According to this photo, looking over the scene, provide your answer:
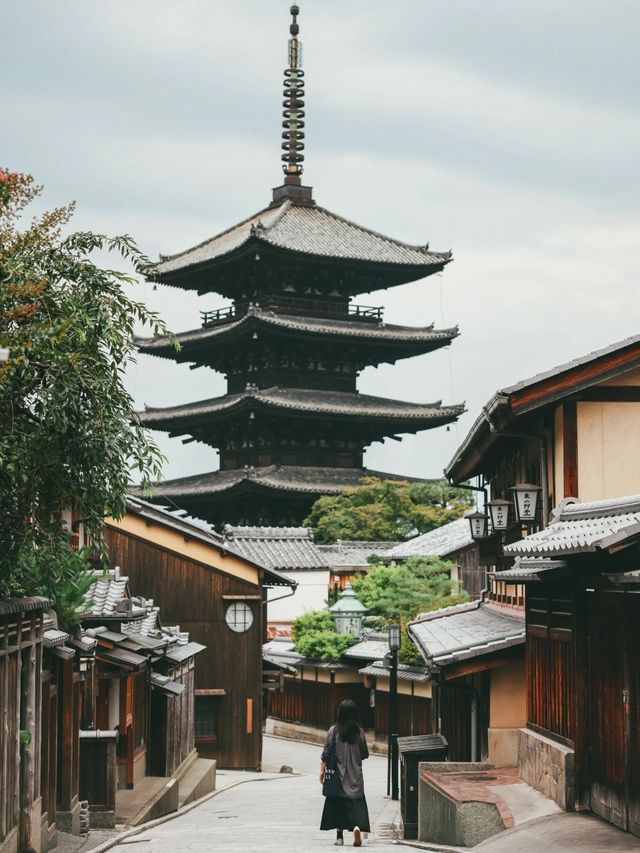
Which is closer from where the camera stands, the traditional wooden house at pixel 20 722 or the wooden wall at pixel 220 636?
the traditional wooden house at pixel 20 722

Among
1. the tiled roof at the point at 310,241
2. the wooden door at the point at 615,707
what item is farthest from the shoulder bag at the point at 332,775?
the tiled roof at the point at 310,241

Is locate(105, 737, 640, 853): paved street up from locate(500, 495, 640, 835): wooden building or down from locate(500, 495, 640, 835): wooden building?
down

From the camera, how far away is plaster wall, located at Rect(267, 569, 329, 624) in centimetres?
4878

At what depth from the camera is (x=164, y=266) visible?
57.1m

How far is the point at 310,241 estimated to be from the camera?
179 feet

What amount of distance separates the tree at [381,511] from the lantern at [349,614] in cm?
949

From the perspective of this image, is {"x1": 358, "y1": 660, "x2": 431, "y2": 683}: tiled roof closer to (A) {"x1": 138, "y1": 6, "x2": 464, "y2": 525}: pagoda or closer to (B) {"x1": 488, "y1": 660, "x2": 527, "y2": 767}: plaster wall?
(B) {"x1": 488, "y1": 660, "x2": 527, "y2": 767}: plaster wall

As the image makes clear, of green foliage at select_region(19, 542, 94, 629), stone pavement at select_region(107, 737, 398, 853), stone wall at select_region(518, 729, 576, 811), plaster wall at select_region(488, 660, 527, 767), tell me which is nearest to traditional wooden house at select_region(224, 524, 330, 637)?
stone pavement at select_region(107, 737, 398, 853)

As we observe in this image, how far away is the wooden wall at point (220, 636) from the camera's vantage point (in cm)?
3366

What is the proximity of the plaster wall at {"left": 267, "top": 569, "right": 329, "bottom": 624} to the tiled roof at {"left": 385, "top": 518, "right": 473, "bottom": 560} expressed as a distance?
2.69 m

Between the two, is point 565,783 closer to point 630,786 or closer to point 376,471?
point 630,786

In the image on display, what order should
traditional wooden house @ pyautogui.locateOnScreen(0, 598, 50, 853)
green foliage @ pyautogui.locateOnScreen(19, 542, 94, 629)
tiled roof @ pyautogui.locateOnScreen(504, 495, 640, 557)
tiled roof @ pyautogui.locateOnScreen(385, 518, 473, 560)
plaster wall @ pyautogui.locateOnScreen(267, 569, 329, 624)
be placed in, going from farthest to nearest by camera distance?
plaster wall @ pyautogui.locateOnScreen(267, 569, 329, 624) < tiled roof @ pyautogui.locateOnScreen(385, 518, 473, 560) < green foliage @ pyautogui.locateOnScreen(19, 542, 94, 629) < traditional wooden house @ pyautogui.locateOnScreen(0, 598, 50, 853) < tiled roof @ pyautogui.locateOnScreen(504, 495, 640, 557)

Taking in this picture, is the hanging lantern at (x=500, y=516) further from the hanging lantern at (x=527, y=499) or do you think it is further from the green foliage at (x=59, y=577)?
the green foliage at (x=59, y=577)

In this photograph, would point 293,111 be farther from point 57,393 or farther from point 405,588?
point 57,393
